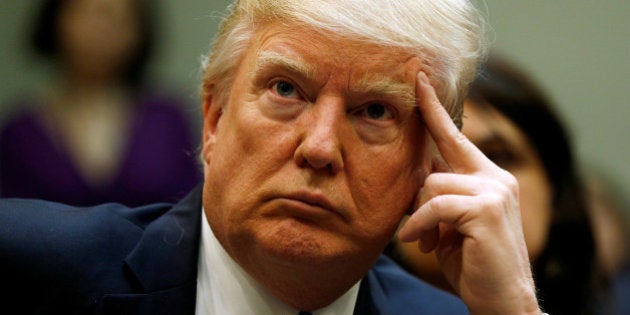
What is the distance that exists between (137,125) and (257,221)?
114cm

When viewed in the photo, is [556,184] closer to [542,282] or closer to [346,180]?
[542,282]

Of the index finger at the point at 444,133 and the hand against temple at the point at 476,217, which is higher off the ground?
the index finger at the point at 444,133

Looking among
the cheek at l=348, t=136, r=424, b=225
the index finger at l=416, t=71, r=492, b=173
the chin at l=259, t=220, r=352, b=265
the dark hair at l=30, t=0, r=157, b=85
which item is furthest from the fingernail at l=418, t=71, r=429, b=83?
the dark hair at l=30, t=0, r=157, b=85

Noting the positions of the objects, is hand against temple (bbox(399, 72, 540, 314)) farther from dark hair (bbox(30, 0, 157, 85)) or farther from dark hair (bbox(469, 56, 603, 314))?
dark hair (bbox(30, 0, 157, 85))

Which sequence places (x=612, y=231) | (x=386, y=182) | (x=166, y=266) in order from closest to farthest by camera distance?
(x=386, y=182), (x=166, y=266), (x=612, y=231)

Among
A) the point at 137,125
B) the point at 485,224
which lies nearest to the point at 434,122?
the point at 485,224

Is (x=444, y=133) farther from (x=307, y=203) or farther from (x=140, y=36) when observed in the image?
(x=140, y=36)

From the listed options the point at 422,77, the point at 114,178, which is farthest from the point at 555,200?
the point at 114,178

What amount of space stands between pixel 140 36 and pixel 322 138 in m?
1.32

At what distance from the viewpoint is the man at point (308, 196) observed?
1.63 meters

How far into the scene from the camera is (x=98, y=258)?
1763mm

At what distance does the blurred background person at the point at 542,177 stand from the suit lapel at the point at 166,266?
869 millimetres

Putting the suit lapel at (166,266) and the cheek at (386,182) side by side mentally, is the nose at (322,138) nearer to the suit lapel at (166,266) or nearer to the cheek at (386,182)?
the cheek at (386,182)

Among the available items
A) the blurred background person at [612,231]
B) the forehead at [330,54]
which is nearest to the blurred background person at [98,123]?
the forehead at [330,54]
